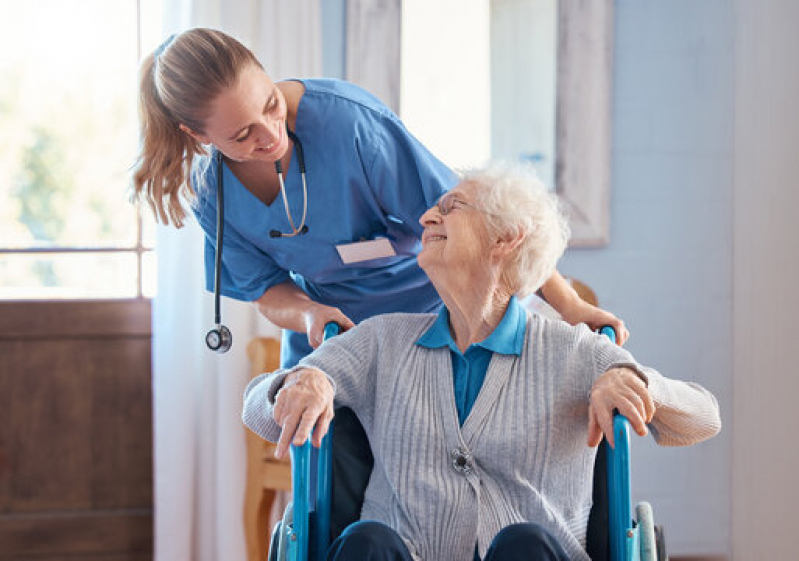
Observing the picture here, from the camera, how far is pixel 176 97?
4.58 ft

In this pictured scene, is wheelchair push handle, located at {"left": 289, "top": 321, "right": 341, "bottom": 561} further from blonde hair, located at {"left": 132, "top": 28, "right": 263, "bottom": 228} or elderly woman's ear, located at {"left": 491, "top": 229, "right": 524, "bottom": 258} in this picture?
blonde hair, located at {"left": 132, "top": 28, "right": 263, "bottom": 228}

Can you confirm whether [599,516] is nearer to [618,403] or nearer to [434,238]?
[618,403]

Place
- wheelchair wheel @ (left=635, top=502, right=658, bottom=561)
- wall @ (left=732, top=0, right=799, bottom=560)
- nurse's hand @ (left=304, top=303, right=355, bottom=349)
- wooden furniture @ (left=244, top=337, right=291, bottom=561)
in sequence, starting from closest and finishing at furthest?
1. wheelchair wheel @ (left=635, top=502, right=658, bottom=561)
2. nurse's hand @ (left=304, top=303, right=355, bottom=349)
3. wall @ (left=732, top=0, right=799, bottom=560)
4. wooden furniture @ (left=244, top=337, right=291, bottom=561)

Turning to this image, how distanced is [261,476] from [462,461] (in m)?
1.40

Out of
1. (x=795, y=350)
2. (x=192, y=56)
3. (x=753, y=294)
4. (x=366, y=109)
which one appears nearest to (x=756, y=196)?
(x=753, y=294)

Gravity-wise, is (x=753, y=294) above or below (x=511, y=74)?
below

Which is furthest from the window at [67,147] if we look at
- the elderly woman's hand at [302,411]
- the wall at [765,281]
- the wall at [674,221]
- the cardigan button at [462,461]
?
the wall at [765,281]

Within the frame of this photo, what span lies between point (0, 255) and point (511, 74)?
1.81 metres

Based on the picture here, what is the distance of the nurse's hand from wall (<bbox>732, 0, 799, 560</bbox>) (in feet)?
4.72

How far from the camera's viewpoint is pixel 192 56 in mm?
1377

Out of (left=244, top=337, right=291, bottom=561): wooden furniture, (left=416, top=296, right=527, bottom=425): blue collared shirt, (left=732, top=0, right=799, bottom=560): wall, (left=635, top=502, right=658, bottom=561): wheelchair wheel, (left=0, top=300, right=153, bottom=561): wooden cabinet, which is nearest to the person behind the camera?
(left=635, top=502, right=658, bottom=561): wheelchair wheel

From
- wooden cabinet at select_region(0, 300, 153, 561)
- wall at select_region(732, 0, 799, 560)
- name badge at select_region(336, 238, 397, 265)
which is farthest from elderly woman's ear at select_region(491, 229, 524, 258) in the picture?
wooden cabinet at select_region(0, 300, 153, 561)

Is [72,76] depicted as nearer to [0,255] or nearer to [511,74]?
[0,255]

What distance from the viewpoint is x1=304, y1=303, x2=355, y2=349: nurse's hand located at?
5.22ft
